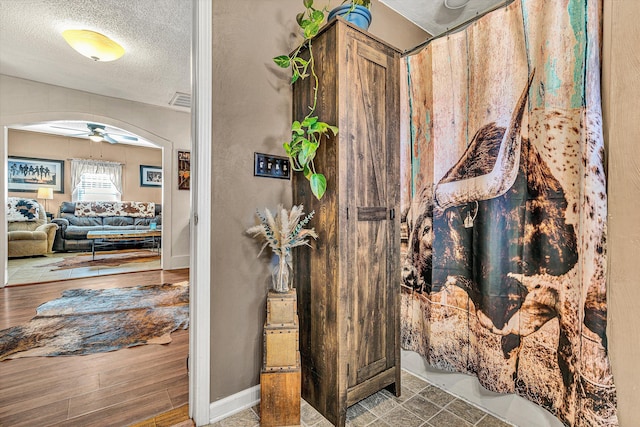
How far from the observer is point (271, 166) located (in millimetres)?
1530

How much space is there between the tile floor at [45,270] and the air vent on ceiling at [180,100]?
2743mm

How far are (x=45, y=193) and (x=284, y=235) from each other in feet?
25.7

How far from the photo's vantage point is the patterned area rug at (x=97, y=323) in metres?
2.05

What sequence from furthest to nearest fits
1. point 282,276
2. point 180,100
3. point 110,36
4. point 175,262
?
point 175,262 → point 180,100 → point 110,36 → point 282,276

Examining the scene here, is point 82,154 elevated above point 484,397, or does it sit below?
above

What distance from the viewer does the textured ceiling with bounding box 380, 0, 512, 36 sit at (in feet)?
6.57

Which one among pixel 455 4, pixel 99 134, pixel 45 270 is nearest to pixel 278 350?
pixel 455 4

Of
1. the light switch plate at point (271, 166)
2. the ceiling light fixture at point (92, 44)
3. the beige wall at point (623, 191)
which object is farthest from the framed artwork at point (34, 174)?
the beige wall at point (623, 191)

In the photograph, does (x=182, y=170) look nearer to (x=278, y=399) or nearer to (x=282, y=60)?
(x=282, y=60)

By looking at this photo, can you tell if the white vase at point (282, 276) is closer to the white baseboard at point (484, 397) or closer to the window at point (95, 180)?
the white baseboard at point (484, 397)

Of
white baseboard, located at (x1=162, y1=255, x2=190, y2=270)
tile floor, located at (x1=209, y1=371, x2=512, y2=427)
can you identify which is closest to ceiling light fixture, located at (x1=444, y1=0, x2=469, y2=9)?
tile floor, located at (x1=209, y1=371, x2=512, y2=427)

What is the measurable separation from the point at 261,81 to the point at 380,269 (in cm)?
122

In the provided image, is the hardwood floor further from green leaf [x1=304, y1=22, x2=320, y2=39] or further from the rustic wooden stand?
green leaf [x1=304, y1=22, x2=320, y2=39]

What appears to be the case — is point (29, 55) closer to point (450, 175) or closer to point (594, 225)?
point (450, 175)
